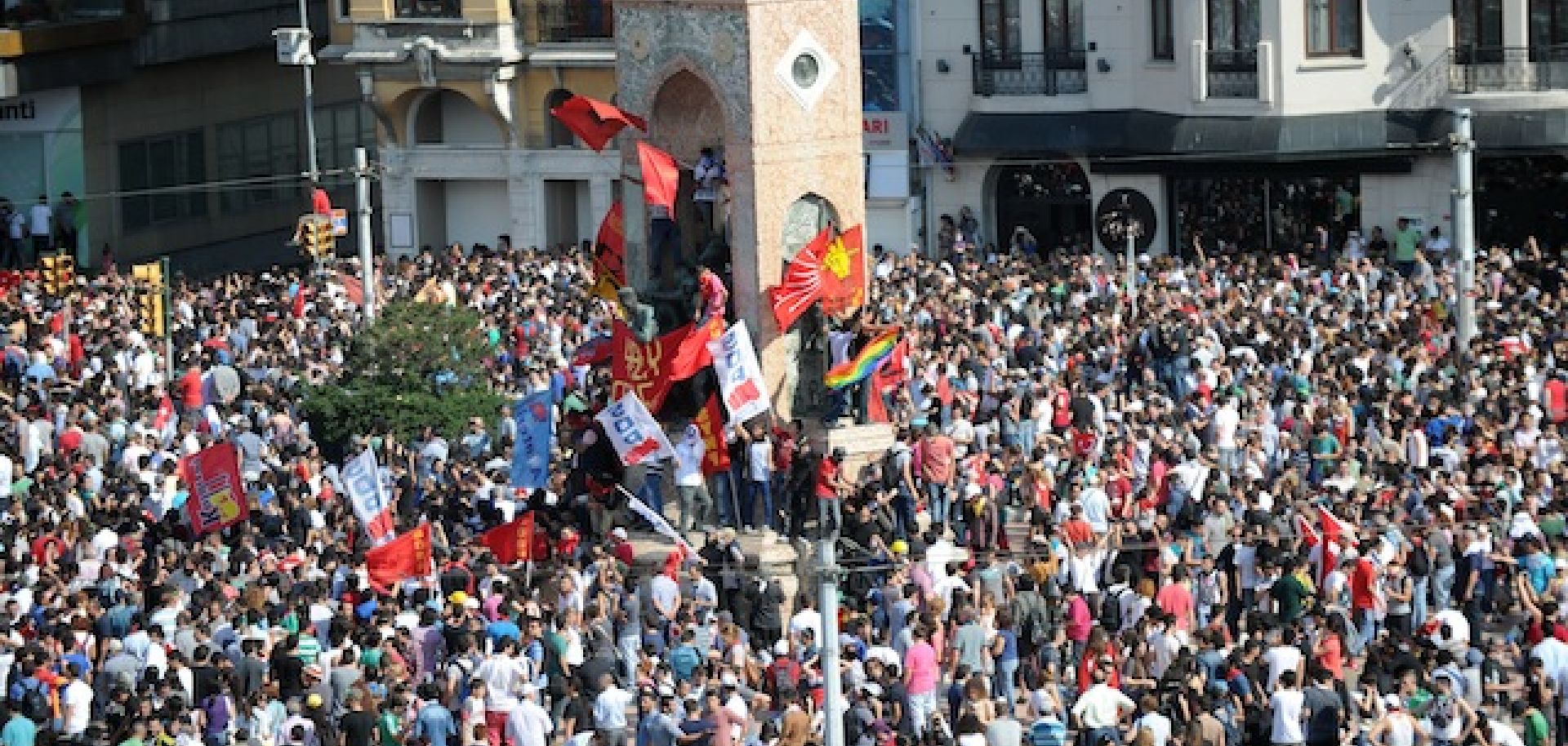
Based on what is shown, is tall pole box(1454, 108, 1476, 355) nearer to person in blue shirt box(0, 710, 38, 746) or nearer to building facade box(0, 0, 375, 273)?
person in blue shirt box(0, 710, 38, 746)

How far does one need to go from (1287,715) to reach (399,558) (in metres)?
8.86

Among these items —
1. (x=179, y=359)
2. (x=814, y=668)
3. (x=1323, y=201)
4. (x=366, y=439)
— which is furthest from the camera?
(x=1323, y=201)

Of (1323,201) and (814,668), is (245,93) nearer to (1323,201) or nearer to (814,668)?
(1323,201)

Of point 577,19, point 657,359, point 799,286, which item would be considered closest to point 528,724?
point 657,359

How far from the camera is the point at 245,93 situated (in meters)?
74.7

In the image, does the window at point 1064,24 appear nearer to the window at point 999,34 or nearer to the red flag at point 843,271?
the window at point 999,34

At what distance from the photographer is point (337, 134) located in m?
74.7

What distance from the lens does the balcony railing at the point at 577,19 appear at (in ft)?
218

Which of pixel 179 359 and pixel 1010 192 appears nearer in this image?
pixel 179 359

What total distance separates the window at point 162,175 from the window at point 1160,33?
19.6m

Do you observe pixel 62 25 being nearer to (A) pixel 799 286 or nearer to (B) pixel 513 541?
(A) pixel 799 286

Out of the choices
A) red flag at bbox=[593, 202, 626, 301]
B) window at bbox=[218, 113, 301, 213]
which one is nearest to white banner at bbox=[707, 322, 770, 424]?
red flag at bbox=[593, 202, 626, 301]

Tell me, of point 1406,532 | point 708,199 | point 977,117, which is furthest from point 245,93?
point 1406,532

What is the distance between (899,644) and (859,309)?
22.7ft
